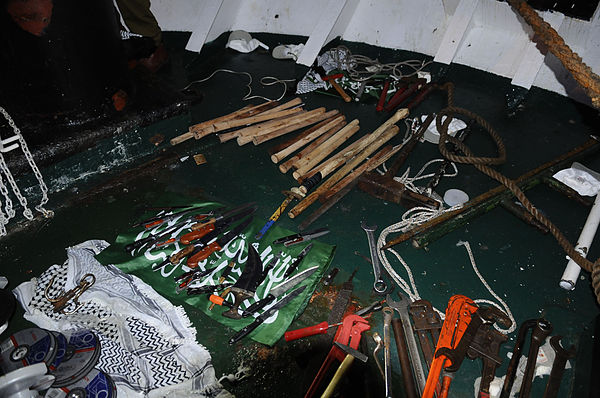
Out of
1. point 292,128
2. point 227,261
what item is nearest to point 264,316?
point 227,261

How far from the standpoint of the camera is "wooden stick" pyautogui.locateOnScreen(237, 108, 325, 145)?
4438 millimetres

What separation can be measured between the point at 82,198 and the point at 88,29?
150 centimetres

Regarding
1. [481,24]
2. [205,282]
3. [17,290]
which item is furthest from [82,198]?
[481,24]

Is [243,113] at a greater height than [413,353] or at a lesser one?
greater

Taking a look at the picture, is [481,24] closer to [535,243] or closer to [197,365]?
[535,243]

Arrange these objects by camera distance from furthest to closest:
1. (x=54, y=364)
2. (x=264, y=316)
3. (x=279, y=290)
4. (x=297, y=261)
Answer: (x=297, y=261) < (x=279, y=290) < (x=264, y=316) < (x=54, y=364)

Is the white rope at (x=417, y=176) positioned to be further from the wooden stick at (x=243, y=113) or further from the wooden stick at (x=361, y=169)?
the wooden stick at (x=243, y=113)

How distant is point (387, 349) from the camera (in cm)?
264

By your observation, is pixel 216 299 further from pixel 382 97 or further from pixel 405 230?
pixel 382 97

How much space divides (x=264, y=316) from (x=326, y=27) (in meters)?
4.53

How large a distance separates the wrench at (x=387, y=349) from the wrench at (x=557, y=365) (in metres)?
0.97

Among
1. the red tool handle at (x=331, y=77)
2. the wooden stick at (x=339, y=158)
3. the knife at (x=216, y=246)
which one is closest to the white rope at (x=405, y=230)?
the wooden stick at (x=339, y=158)

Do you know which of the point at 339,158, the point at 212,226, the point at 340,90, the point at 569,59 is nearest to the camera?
the point at 212,226

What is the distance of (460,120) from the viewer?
4.73m
